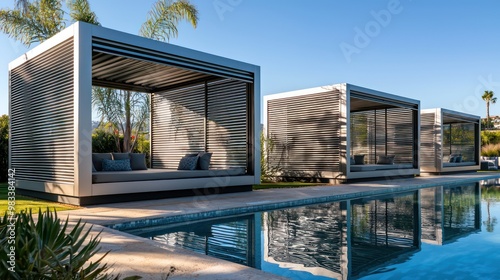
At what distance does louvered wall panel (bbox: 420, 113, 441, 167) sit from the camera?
18.1m

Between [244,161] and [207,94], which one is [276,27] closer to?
[207,94]

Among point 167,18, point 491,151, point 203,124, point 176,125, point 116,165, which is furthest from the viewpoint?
point 491,151

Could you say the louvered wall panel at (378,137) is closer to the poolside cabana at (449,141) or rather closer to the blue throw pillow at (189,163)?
the poolside cabana at (449,141)

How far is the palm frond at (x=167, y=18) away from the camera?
1352 centimetres

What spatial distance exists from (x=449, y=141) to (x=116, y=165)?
19.2 meters

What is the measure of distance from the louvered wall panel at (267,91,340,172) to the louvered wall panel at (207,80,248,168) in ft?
13.5

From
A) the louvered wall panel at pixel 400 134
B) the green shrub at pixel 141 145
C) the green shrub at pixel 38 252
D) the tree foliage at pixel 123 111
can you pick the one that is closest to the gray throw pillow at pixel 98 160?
the tree foliage at pixel 123 111

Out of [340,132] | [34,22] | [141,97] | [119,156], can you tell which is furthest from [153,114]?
[340,132]

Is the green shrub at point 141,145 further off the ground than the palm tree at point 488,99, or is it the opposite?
the palm tree at point 488,99

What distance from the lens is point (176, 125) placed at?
39.9ft

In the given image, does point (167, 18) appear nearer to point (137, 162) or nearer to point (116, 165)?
point (137, 162)

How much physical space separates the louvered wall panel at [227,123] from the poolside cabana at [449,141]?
1176 cm

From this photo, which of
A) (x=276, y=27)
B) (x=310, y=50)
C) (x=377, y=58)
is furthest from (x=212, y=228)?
(x=377, y=58)

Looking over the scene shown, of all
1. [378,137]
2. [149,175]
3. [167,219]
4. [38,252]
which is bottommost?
[167,219]
